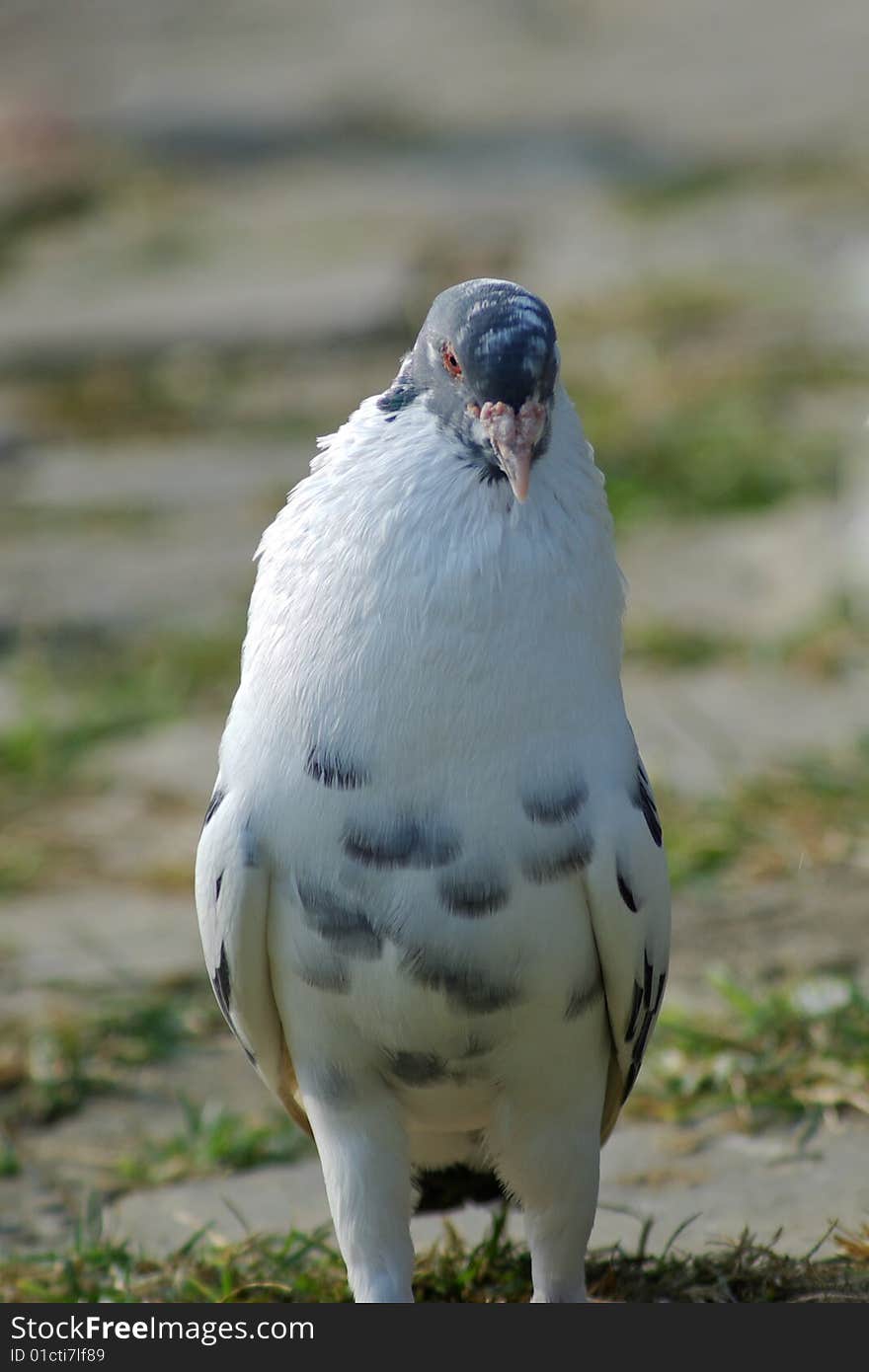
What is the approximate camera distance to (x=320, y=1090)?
8.50 feet

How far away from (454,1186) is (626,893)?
0.71m

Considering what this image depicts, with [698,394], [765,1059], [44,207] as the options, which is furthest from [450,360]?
[44,207]

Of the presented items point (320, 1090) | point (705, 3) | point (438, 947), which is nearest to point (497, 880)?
point (438, 947)

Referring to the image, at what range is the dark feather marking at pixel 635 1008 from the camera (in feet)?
8.51

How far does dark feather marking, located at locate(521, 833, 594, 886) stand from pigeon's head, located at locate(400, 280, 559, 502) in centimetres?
44

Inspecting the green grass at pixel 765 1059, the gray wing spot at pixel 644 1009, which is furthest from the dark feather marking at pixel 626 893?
the green grass at pixel 765 1059

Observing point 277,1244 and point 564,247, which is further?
point 564,247

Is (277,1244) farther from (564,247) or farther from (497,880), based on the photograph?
(564,247)

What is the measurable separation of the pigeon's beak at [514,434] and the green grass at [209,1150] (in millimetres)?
1512

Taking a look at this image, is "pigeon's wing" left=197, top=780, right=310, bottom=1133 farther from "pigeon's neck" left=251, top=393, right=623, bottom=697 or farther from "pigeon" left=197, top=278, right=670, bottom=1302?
"pigeon's neck" left=251, top=393, right=623, bottom=697

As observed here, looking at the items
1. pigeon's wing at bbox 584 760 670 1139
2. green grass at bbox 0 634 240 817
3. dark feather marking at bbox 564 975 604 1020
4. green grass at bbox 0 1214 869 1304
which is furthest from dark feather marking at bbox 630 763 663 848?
green grass at bbox 0 634 240 817

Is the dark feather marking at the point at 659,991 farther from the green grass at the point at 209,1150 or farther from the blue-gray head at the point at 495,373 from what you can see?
the green grass at the point at 209,1150

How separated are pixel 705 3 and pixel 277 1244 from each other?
17511mm

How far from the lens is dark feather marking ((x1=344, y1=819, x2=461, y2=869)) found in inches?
95.0
